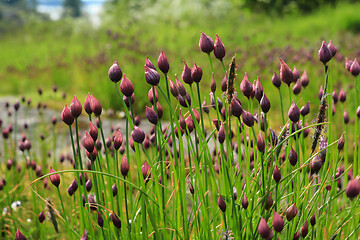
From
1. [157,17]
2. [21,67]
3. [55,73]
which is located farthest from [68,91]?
[157,17]

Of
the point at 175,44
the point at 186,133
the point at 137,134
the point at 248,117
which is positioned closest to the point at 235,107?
the point at 248,117

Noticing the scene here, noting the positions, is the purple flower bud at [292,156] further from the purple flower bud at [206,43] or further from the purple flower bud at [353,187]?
the purple flower bud at [206,43]

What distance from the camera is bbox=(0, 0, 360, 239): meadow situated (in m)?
1.46

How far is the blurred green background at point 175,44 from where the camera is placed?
22.0 feet

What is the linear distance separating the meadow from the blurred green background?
0.21 ft

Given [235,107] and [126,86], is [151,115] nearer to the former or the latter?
[126,86]

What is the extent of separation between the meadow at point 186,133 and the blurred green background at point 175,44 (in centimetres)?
6

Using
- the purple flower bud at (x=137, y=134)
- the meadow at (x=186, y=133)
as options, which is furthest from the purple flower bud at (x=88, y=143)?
the purple flower bud at (x=137, y=134)

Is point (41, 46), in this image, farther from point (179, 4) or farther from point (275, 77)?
point (275, 77)

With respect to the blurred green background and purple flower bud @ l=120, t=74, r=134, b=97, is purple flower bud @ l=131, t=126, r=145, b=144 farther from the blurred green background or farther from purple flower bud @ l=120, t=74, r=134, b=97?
the blurred green background

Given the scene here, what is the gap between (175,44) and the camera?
38.4 feet

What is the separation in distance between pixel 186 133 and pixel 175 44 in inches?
412

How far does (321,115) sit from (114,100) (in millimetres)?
5318

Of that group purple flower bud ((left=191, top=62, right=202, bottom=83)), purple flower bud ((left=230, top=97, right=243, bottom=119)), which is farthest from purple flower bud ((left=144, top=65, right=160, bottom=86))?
purple flower bud ((left=230, top=97, right=243, bottom=119))
